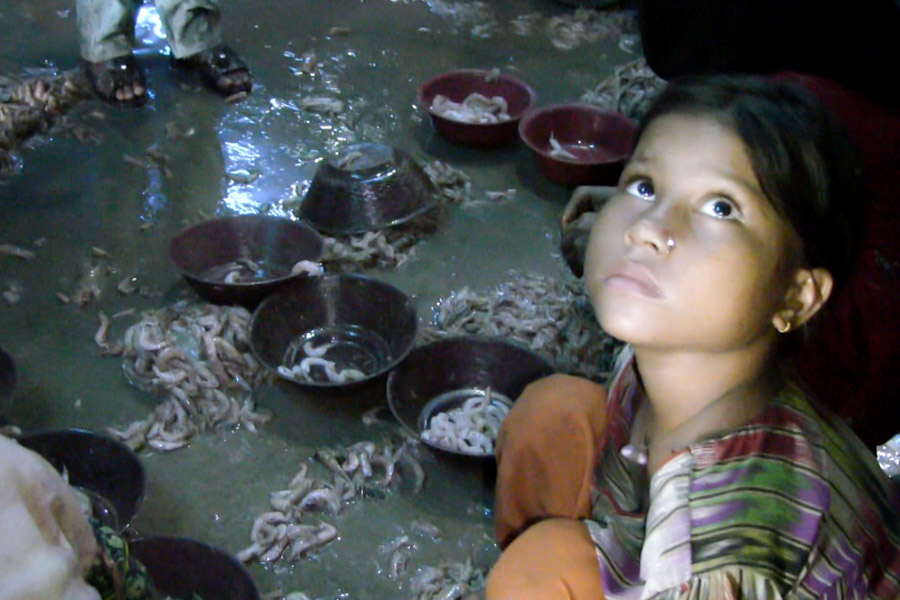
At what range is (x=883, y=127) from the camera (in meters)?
2.29

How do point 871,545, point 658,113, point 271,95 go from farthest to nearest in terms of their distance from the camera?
point 271,95 → point 658,113 → point 871,545

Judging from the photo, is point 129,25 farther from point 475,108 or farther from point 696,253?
point 696,253

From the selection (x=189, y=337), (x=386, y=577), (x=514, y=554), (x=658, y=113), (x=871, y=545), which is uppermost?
(x=658, y=113)

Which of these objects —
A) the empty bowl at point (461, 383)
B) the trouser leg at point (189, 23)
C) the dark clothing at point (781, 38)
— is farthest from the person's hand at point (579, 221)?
the trouser leg at point (189, 23)

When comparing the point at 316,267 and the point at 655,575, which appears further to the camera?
the point at 316,267

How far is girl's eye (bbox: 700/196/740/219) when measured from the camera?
1.86 meters

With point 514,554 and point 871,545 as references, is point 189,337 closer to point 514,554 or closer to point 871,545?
point 514,554

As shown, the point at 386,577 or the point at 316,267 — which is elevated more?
the point at 316,267

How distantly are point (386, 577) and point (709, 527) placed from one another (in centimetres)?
138

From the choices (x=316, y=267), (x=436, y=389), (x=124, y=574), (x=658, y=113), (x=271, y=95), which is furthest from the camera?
(x=271, y=95)

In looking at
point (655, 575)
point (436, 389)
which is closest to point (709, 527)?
point (655, 575)

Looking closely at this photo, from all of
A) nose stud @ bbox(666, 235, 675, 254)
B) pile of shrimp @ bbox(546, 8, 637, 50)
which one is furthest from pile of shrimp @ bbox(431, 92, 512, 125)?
nose stud @ bbox(666, 235, 675, 254)

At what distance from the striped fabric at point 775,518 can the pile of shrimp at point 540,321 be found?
1586 mm

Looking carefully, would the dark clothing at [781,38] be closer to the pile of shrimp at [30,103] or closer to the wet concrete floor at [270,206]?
the wet concrete floor at [270,206]
